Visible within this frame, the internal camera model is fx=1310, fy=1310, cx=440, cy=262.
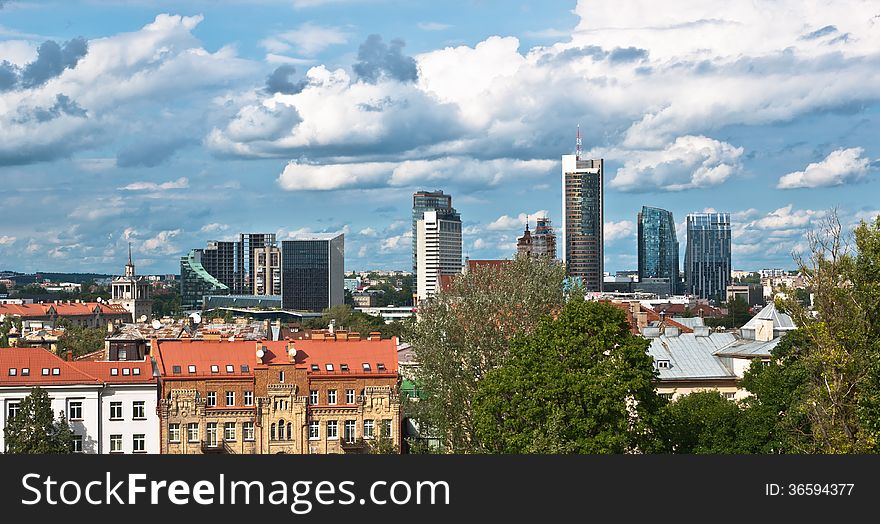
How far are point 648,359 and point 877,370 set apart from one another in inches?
324

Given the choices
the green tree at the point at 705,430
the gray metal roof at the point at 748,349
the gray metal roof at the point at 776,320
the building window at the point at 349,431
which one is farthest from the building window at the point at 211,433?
the gray metal roof at the point at 776,320

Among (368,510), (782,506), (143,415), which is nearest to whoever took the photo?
(368,510)

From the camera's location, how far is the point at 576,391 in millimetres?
44094

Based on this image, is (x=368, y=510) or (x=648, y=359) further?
(x=648, y=359)

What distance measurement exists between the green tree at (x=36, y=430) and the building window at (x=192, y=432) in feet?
21.4

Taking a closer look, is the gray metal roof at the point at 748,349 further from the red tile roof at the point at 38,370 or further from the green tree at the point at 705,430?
the red tile roof at the point at 38,370

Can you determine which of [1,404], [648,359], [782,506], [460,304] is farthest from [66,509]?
[1,404]

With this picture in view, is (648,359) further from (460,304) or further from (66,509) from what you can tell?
(66,509)

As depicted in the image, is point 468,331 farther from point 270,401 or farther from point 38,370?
point 38,370

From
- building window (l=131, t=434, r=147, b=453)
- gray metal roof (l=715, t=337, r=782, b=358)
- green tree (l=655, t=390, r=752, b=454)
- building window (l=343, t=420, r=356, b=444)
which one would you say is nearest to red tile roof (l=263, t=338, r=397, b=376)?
building window (l=343, t=420, r=356, b=444)

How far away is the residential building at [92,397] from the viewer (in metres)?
66.3

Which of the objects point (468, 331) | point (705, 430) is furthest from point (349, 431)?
point (705, 430)

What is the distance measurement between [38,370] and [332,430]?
15.6 metres

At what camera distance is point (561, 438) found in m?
43.5
